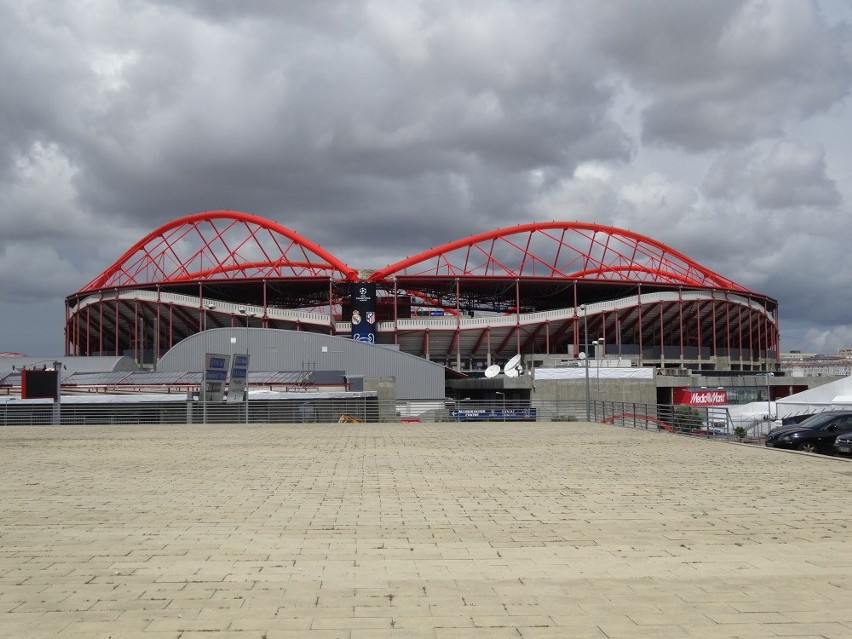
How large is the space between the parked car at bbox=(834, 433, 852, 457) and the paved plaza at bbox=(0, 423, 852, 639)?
3.48 m

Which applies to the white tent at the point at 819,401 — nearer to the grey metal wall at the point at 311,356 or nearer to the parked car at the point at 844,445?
the parked car at the point at 844,445

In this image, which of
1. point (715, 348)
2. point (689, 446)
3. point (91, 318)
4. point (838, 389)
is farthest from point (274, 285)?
point (689, 446)

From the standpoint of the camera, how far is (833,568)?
7805 mm

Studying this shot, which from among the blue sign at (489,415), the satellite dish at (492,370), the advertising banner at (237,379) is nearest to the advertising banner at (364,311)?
the satellite dish at (492,370)

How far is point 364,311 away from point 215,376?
35.9 m

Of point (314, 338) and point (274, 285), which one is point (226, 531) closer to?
point (314, 338)

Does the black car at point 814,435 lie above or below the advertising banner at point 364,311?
below

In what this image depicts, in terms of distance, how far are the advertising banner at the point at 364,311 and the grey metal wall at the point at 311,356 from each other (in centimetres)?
1991

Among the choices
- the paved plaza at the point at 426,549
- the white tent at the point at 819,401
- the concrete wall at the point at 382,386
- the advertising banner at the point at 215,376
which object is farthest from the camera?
the concrete wall at the point at 382,386

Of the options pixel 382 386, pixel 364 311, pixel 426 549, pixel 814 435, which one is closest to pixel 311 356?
pixel 382 386

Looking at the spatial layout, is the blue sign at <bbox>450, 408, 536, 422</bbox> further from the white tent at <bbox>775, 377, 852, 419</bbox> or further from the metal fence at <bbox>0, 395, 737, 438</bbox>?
the white tent at <bbox>775, 377, 852, 419</bbox>

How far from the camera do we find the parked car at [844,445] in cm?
2089

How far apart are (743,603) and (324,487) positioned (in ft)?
28.5

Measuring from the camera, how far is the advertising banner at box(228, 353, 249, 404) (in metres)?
36.1
